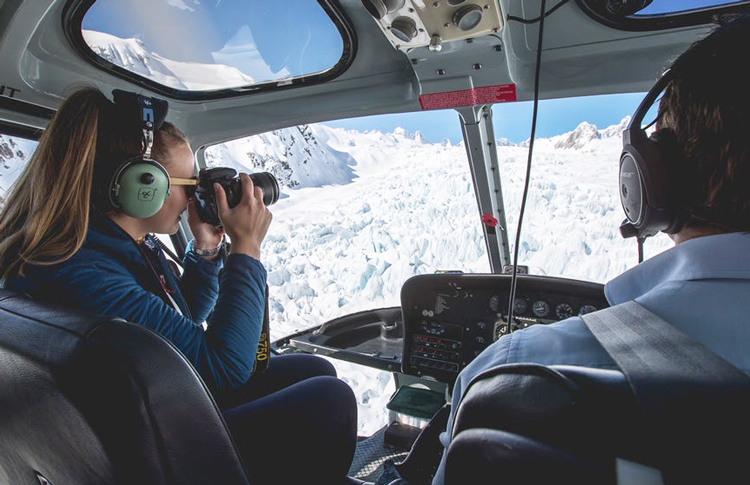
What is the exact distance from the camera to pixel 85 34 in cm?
167

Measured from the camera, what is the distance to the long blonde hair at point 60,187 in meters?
0.87

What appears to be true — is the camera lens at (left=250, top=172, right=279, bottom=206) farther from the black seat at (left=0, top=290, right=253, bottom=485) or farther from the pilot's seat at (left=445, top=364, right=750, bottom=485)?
the pilot's seat at (left=445, top=364, right=750, bottom=485)

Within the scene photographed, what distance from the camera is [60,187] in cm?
92

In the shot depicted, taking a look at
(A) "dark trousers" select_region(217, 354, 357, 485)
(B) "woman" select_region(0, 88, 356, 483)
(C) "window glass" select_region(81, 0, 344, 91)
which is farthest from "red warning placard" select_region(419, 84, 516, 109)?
(A) "dark trousers" select_region(217, 354, 357, 485)

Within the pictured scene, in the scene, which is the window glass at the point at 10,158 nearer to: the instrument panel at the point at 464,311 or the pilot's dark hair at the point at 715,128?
the instrument panel at the point at 464,311

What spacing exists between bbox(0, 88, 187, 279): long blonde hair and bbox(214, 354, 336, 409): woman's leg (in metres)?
0.67

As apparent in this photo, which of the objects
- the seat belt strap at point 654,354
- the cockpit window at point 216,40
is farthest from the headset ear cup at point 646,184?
the cockpit window at point 216,40

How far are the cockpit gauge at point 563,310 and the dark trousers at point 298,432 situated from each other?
104 cm

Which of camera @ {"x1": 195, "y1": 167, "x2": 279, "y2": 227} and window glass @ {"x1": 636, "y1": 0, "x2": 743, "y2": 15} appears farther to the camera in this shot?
window glass @ {"x1": 636, "y1": 0, "x2": 743, "y2": 15}

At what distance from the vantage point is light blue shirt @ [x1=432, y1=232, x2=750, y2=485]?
16.7 inches

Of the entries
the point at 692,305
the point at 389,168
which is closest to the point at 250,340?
the point at 692,305

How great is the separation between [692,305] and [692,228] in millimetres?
215

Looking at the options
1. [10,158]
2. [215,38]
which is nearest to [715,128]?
[215,38]

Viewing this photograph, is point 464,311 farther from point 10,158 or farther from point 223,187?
point 10,158
